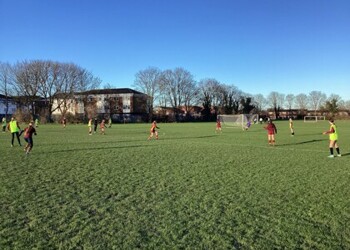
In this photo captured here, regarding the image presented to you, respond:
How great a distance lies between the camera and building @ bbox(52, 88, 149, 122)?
73.6 meters

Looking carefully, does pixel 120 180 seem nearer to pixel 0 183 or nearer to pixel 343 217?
pixel 0 183

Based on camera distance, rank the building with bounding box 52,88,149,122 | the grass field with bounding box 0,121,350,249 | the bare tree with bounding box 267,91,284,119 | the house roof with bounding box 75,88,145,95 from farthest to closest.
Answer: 1. the bare tree with bounding box 267,91,284,119
2. the house roof with bounding box 75,88,145,95
3. the building with bounding box 52,88,149,122
4. the grass field with bounding box 0,121,350,249

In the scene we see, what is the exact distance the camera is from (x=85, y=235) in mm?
4953

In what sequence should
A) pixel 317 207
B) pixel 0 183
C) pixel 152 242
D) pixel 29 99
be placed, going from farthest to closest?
Answer: pixel 29 99 < pixel 0 183 < pixel 317 207 < pixel 152 242

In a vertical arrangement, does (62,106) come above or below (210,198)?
above

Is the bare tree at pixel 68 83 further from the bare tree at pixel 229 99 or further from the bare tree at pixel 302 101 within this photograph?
the bare tree at pixel 302 101

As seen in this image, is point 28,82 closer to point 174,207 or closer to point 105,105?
point 105,105

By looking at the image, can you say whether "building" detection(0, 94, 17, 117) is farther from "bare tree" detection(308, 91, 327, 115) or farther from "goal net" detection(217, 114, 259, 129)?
"bare tree" detection(308, 91, 327, 115)

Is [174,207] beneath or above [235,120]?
beneath

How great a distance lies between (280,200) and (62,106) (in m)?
75.7

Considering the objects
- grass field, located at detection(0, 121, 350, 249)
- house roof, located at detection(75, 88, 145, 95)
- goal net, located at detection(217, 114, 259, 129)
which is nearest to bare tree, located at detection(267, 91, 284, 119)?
house roof, located at detection(75, 88, 145, 95)

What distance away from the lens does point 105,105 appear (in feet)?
295

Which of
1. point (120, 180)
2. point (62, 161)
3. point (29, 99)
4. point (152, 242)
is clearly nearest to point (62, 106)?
point (29, 99)

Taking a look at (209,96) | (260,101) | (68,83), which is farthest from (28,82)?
(260,101)
